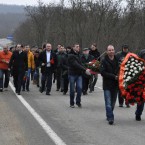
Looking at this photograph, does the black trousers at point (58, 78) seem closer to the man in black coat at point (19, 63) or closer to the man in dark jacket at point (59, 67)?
the man in dark jacket at point (59, 67)

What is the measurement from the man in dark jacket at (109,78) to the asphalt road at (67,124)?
0.44m

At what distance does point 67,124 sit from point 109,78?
1403 millimetres

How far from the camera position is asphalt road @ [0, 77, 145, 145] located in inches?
379

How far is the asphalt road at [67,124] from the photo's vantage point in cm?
962

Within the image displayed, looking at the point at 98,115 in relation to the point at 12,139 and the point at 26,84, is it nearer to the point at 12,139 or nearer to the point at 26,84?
the point at 12,139

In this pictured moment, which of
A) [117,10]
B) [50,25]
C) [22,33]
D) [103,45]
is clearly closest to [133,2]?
[117,10]

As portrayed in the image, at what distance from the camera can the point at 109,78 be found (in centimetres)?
1171

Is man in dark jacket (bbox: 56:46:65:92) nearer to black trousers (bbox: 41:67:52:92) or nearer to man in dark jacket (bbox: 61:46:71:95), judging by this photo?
man in dark jacket (bbox: 61:46:71:95)

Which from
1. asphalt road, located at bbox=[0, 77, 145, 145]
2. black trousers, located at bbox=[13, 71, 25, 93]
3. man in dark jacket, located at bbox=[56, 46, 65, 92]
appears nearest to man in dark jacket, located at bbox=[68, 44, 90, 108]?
asphalt road, located at bbox=[0, 77, 145, 145]

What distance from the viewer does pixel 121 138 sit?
32.2 ft

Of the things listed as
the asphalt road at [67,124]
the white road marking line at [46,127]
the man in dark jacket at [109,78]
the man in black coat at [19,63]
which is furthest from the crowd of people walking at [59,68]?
the man in dark jacket at [109,78]

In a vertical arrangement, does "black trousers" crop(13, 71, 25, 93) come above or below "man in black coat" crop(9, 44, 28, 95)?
below

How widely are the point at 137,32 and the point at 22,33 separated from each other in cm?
4363

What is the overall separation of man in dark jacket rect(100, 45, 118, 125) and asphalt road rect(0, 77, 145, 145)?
438 millimetres
